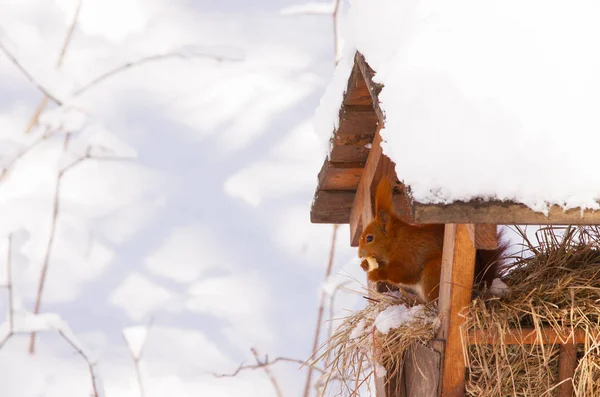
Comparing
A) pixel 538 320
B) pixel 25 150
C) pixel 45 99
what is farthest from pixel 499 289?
pixel 45 99

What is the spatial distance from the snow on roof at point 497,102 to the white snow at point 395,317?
74cm

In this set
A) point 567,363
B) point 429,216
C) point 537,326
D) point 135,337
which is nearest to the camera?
point 429,216

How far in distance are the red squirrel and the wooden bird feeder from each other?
0.39 feet

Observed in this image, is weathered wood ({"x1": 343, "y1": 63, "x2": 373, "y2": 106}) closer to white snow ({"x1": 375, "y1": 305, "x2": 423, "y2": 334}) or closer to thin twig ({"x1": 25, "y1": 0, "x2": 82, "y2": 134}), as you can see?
white snow ({"x1": 375, "y1": 305, "x2": 423, "y2": 334})

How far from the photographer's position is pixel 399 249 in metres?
2.63

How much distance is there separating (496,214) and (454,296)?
505 millimetres

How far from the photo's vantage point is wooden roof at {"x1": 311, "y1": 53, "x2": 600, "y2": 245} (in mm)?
1855

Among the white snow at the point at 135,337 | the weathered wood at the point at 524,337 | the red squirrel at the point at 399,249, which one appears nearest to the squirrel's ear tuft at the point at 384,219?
the red squirrel at the point at 399,249

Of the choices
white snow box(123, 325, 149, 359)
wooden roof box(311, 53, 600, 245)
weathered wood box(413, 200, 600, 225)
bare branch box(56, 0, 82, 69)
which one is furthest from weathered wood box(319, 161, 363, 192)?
bare branch box(56, 0, 82, 69)

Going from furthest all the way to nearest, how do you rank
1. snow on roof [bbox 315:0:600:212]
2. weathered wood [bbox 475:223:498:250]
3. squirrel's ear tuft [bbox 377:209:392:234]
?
1. squirrel's ear tuft [bbox 377:209:392:234]
2. weathered wood [bbox 475:223:498:250]
3. snow on roof [bbox 315:0:600:212]

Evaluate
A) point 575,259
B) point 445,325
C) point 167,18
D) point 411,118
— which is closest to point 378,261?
point 445,325

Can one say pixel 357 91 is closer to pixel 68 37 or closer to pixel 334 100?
pixel 334 100

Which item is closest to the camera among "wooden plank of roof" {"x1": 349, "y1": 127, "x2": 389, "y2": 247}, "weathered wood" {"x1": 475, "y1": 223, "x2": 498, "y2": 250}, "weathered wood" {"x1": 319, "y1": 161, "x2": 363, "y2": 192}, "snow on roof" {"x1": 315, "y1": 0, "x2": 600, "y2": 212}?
"snow on roof" {"x1": 315, "y1": 0, "x2": 600, "y2": 212}

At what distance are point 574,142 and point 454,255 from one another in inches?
21.0
